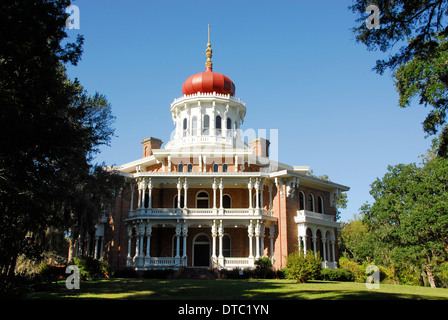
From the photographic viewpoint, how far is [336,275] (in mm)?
31172

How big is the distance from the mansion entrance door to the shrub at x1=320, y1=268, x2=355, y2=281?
33.9ft

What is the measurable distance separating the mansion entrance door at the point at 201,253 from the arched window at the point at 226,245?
51.2 inches

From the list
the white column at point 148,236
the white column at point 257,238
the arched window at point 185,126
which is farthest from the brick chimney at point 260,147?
the white column at point 148,236

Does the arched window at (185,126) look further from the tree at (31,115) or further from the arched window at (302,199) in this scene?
the tree at (31,115)

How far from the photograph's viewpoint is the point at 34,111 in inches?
547

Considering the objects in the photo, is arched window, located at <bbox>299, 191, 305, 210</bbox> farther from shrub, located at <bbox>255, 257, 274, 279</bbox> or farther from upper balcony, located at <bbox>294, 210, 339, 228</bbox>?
shrub, located at <bbox>255, 257, 274, 279</bbox>

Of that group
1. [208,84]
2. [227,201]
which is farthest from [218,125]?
[227,201]

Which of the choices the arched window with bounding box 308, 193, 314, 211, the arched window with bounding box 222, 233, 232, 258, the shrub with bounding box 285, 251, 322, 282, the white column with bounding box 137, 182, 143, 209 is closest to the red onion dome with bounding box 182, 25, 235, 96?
the white column with bounding box 137, 182, 143, 209

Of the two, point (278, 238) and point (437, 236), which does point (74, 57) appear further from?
point (437, 236)

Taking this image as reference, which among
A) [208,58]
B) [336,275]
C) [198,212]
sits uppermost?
[208,58]

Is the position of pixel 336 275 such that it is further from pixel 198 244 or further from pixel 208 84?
pixel 208 84

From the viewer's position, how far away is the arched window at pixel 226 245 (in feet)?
120

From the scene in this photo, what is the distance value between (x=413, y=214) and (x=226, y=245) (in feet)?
51.8
